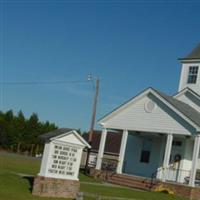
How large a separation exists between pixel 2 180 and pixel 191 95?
19.1m

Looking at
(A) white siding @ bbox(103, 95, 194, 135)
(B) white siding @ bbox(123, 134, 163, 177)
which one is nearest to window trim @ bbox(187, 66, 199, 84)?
(A) white siding @ bbox(103, 95, 194, 135)

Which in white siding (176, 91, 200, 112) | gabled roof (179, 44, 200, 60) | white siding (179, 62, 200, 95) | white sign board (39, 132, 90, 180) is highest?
gabled roof (179, 44, 200, 60)

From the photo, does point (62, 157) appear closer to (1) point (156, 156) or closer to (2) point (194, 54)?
(1) point (156, 156)

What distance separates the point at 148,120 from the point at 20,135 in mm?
50212

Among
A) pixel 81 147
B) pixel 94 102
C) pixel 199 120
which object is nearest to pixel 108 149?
pixel 94 102

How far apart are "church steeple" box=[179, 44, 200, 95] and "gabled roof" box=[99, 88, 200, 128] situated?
2.61 metres

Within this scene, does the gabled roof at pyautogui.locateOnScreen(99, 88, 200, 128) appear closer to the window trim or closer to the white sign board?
the window trim

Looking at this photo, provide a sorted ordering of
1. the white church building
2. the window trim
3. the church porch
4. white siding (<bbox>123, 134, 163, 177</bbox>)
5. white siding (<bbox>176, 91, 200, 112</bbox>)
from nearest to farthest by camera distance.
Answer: the white church building, the church porch, white siding (<bbox>176, 91, 200, 112</bbox>), white siding (<bbox>123, 134, 163, 177</bbox>), the window trim

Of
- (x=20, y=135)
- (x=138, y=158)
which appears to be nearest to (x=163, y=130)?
(x=138, y=158)

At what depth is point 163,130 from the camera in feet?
104

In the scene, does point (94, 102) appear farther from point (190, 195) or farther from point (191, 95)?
point (190, 195)

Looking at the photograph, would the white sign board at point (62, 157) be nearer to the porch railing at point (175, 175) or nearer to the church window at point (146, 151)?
the porch railing at point (175, 175)

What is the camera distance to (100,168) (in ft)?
113

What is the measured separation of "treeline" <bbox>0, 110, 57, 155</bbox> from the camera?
3159 inches
